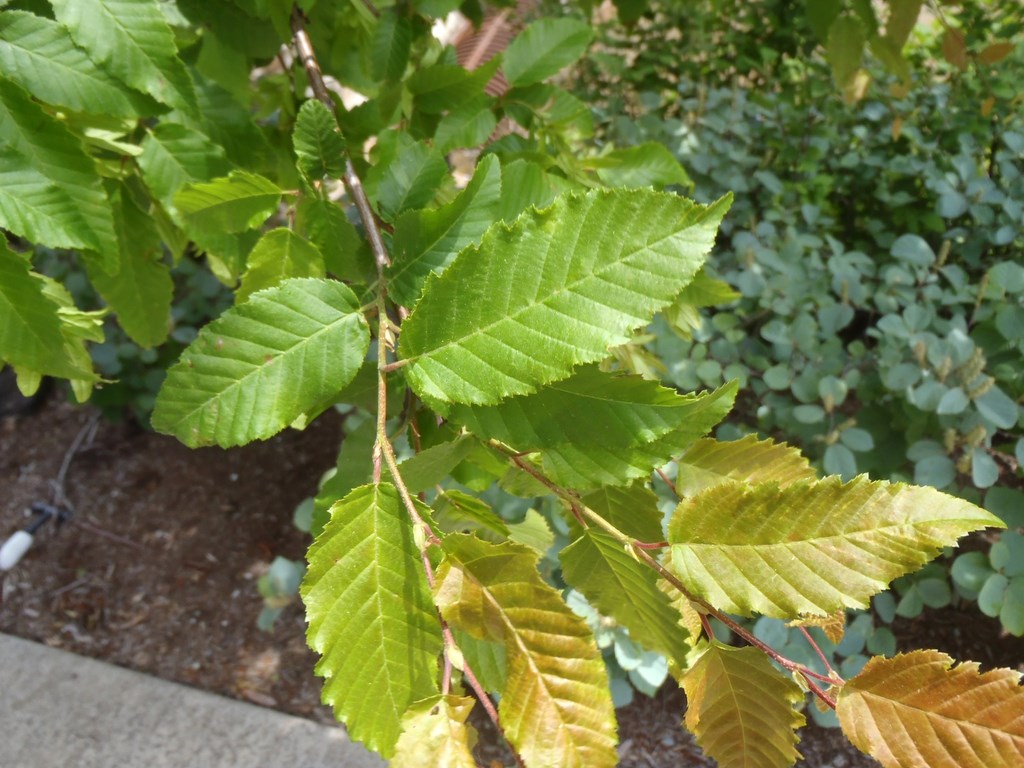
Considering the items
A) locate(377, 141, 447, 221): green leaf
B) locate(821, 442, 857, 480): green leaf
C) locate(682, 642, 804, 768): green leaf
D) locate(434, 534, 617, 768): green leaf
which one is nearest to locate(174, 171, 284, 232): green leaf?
locate(377, 141, 447, 221): green leaf

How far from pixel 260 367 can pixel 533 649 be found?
0.91ft

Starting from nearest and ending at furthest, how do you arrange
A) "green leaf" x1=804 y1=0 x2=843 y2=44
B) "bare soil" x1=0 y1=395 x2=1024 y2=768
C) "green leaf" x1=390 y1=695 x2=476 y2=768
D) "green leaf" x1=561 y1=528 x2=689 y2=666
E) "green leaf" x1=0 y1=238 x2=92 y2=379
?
"green leaf" x1=390 y1=695 x2=476 y2=768 → "green leaf" x1=561 y1=528 x2=689 y2=666 → "green leaf" x1=0 y1=238 x2=92 y2=379 → "green leaf" x1=804 y1=0 x2=843 y2=44 → "bare soil" x1=0 y1=395 x2=1024 y2=768

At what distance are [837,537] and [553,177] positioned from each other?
51 cm

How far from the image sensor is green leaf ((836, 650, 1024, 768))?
401mm

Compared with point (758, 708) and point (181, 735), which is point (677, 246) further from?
point (181, 735)

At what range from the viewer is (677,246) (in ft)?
1.46

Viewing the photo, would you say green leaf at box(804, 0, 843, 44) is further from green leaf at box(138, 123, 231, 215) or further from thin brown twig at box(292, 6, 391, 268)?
green leaf at box(138, 123, 231, 215)

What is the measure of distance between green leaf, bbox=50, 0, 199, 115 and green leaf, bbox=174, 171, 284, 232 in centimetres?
11

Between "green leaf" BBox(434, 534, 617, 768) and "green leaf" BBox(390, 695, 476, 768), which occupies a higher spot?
"green leaf" BBox(434, 534, 617, 768)

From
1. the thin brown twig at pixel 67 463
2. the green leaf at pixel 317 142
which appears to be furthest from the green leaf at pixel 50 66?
the thin brown twig at pixel 67 463

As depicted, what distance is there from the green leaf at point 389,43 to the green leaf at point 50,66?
34 cm

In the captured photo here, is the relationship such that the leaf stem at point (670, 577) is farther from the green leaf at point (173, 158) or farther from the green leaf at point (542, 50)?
the green leaf at point (542, 50)

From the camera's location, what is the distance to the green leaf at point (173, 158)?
83cm

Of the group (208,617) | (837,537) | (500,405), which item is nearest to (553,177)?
(500,405)
